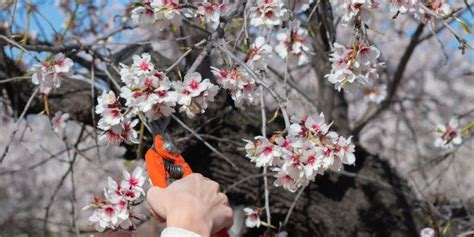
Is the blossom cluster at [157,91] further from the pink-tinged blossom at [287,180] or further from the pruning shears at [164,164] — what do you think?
the pink-tinged blossom at [287,180]

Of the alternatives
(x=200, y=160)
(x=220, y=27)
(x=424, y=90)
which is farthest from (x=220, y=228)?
(x=424, y=90)

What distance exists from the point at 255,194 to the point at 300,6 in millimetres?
965

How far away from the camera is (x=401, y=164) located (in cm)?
562

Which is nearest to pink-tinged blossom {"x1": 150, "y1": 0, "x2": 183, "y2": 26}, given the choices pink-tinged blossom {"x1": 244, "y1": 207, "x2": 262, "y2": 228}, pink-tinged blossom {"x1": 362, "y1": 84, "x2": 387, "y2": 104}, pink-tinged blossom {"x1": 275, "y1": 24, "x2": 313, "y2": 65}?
pink-tinged blossom {"x1": 275, "y1": 24, "x2": 313, "y2": 65}

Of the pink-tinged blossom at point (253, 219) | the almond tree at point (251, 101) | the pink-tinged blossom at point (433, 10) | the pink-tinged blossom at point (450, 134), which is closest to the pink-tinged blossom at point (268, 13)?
the almond tree at point (251, 101)

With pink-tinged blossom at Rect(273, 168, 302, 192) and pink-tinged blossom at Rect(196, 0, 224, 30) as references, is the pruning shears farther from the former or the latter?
pink-tinged blossom at Rect(196, 0, 224, 30)

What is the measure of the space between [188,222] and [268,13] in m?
0.87

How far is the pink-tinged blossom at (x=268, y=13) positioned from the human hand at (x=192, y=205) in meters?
0.73

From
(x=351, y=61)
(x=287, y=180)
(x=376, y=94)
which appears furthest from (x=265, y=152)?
(x=376, y=94)

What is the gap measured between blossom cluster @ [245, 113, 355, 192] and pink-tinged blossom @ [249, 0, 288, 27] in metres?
0.39

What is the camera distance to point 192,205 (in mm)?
1311

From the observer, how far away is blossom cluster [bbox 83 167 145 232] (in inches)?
69.5

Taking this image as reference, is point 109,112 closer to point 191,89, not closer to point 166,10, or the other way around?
point 191,89

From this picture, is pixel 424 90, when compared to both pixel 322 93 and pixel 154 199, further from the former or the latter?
pixel 154 199
